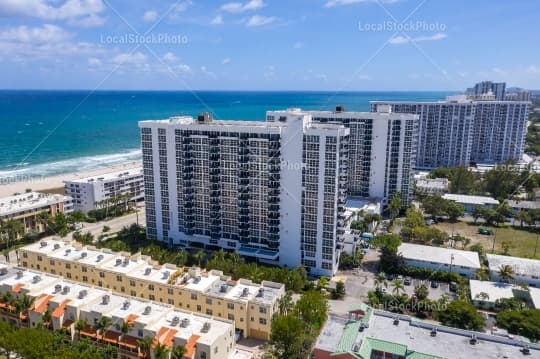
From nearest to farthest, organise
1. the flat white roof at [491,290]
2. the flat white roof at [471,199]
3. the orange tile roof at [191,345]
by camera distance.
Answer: the orange tile roof at [191,345] < the flat white roof at [491,290] < the flat white roof at [471,199]

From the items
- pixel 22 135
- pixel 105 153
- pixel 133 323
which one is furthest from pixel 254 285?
pixel 22 135

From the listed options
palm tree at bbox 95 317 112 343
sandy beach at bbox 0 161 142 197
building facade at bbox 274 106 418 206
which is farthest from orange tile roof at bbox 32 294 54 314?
sandy beach at bbox 0 161 142 197

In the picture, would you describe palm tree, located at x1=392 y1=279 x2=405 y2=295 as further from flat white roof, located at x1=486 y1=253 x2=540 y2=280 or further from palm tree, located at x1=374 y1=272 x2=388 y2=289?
flat white roof, located at x1=486 y1=253 x2=540 y2=280

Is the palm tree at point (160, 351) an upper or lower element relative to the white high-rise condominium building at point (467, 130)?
lower

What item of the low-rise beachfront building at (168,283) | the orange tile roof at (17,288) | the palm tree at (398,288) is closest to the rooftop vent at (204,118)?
the low-rise beachfront building at (168,283)

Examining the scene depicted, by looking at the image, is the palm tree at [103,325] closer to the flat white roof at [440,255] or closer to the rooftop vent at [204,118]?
the rooftop vent at [204,118]

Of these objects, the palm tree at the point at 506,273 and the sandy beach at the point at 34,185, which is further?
the sandy beach at the point at 34,185

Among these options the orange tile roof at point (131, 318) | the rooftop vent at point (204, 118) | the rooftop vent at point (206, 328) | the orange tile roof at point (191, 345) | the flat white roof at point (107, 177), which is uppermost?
the rooftop vent at point (204, 118)
